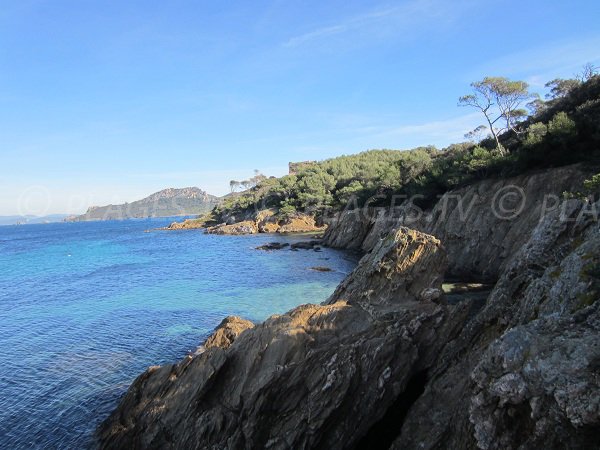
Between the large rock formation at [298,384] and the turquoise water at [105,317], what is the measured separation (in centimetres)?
354

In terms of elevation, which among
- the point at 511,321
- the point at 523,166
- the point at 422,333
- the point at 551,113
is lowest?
the point at 422,333

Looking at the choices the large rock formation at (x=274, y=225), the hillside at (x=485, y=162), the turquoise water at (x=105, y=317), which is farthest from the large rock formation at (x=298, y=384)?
the large rock formation at (x=274, y=225)

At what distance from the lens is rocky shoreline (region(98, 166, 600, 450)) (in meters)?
7.36

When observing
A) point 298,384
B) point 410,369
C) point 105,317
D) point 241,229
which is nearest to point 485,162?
point 410,369

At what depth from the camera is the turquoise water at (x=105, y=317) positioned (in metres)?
17.8

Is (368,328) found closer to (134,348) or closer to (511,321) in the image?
(511,321)

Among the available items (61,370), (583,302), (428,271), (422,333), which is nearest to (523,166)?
(428,271)

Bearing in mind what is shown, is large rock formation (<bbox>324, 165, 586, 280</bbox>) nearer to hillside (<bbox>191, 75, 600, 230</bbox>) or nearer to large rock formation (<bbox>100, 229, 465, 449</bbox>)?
hillside (<bbox>191, 75, 600, 230</bbox>)

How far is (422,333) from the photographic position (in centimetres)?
1427

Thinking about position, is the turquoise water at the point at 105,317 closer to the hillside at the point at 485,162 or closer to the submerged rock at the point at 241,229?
the hillside at the point at 485,162

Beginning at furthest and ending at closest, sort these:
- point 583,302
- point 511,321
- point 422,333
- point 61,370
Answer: point 61,370 < point 422,333 < point 511,321 < point 583,302

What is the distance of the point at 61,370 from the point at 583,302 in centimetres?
2327

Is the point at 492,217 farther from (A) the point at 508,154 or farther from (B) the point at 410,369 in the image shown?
(B) the point at 410,369

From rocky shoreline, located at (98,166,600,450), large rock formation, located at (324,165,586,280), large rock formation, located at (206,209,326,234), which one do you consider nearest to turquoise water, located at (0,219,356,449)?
rocky shoreline, located at (98,166,600,450)
